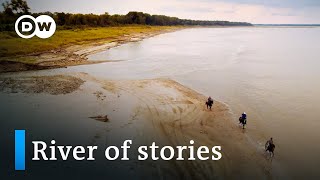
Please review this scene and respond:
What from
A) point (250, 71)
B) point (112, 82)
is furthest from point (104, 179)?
point (250, 71)

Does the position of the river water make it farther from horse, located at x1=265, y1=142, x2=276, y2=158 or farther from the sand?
the sand

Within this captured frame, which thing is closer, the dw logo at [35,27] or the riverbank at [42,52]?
the riverbank at [42,52]

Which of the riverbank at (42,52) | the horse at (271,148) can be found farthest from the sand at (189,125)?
the riverbank at (42,52)

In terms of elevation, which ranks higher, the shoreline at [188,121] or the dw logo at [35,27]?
the dw logo at [35,27]

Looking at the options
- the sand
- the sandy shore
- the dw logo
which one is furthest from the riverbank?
the sand

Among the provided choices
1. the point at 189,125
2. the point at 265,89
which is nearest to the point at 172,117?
the point at 189,125

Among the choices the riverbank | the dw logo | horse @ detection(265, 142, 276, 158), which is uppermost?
the dw logo

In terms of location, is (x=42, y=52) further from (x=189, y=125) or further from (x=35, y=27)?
(x=189, y=125)

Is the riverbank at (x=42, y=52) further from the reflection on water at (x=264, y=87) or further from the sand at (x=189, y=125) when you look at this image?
the sand at (x=189, y=125)

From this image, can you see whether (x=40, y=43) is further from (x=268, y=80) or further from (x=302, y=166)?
(x=302, y=166)
